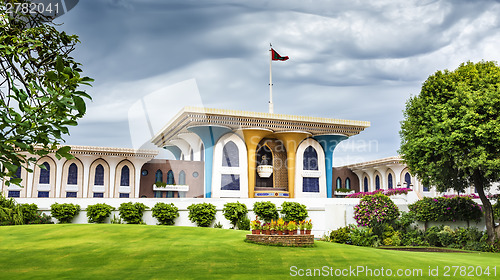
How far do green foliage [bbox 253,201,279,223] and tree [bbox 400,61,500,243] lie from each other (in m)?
9.19

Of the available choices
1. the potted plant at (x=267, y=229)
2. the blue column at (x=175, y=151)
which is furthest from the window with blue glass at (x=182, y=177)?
the potted plant at (x=267, y=229)

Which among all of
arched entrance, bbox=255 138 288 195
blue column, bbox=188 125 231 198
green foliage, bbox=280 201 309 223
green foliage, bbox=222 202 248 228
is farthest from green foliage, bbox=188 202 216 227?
arched entrance, bbox=255 138 288 195

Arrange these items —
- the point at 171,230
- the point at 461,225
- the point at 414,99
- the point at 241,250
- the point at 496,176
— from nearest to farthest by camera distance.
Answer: the point at 241,250, the point at 171,230, the point at 496,176, the point at 414,99, the point at 461,225

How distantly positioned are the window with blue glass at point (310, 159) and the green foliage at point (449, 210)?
13.9m

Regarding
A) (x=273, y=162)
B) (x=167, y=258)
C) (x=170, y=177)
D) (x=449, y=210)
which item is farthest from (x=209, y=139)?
(x=167, y=258)

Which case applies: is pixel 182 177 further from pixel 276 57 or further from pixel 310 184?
pixel 276 57

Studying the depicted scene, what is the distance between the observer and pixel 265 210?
27469mm

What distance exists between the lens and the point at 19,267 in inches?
498

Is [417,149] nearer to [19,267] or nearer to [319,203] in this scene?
[319,203]

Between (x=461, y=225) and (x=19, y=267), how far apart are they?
26.5 m

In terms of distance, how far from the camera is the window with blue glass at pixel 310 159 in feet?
134

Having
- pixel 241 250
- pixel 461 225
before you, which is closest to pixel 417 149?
pixel 461 225

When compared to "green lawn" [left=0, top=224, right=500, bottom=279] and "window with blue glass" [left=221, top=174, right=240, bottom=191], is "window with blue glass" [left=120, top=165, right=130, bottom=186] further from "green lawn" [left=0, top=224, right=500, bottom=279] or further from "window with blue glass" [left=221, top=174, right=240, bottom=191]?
"green lawn" [left=0, top=224, right=500, bottom=279]

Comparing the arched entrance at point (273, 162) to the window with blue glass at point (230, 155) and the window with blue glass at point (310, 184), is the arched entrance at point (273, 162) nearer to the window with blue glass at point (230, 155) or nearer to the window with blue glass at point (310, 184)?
the window with blue glass at point (310, 184)
